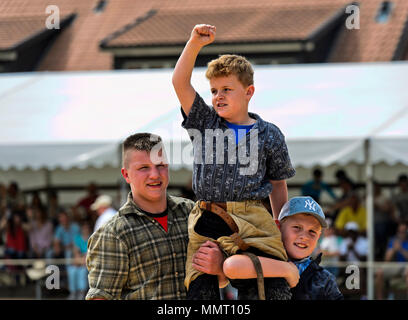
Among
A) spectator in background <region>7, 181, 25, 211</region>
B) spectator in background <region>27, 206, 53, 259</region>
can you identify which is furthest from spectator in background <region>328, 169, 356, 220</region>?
spectator in background <region>7, 181, 25, 211</region>

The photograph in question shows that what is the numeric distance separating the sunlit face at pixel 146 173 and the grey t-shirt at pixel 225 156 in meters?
0.14

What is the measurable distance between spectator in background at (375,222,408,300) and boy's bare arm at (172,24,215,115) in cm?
633

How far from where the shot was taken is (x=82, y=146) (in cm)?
1016

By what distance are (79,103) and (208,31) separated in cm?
986

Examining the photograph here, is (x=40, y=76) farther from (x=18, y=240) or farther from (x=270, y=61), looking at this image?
(x=270, y=61)

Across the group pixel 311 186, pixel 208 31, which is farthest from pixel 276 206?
pixel 311 186

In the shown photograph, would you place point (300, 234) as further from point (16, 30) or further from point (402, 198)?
point (16, 30)

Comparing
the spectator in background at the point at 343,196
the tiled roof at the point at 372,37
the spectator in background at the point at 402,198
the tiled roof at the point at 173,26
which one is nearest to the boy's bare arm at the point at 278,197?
the spectator in background at the point at 343,196

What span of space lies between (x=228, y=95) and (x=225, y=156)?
205 millimetres

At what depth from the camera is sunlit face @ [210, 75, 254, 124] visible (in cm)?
286

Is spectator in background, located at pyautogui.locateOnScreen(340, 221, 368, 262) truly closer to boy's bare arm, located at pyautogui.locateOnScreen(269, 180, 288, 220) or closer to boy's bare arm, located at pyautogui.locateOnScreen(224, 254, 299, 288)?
boy's bare arm, located at pyautogui.locateOnScreen(269, 180, 288, 220)

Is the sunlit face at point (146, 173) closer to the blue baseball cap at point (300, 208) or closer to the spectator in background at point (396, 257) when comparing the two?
the blue baseball cap at point (300, 208)

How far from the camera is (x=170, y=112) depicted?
36.1 feet

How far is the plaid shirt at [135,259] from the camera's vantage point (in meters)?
2.91
